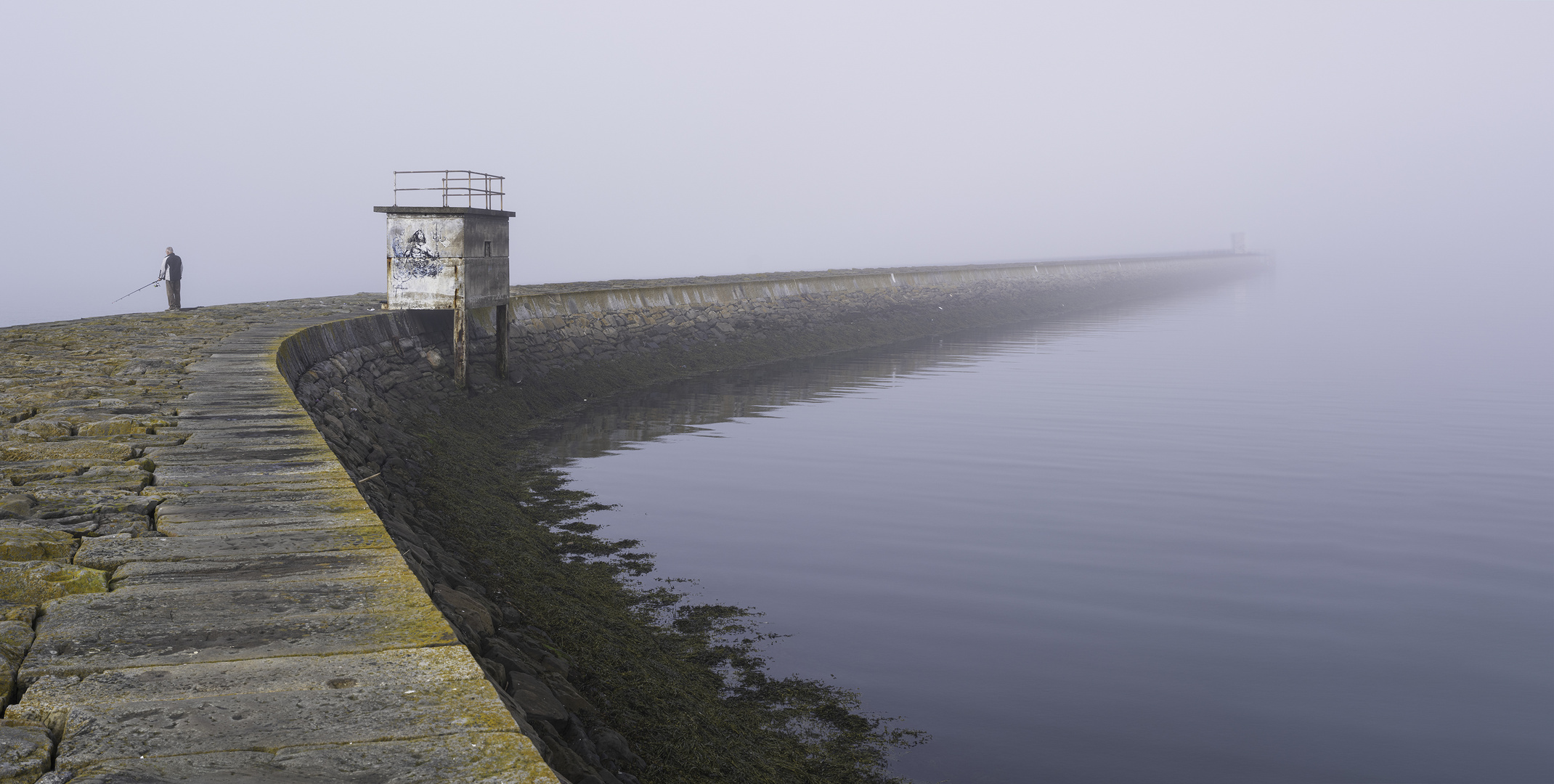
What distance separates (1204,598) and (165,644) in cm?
810

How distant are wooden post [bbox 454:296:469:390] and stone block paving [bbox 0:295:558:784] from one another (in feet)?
33.9

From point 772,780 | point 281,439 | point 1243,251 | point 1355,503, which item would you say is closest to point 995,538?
point 1355,503

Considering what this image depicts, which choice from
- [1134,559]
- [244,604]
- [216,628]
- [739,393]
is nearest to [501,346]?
[739,393]

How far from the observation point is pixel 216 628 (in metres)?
3.88

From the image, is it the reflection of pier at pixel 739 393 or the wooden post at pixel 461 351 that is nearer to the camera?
the reflection of pier at pixel 739 393

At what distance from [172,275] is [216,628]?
67.4 feet

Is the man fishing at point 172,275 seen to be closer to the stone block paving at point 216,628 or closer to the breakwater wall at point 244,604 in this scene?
the breakwater wall at point 244,604

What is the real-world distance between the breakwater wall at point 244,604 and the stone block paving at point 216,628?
0.04 feet

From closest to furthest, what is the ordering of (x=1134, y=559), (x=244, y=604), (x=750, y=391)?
(x=244, y=604)
(x=1134, y=559)
(x=750, y=391)

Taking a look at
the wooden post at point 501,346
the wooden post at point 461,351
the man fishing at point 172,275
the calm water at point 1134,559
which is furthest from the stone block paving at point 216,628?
the man fishing at point 172,275

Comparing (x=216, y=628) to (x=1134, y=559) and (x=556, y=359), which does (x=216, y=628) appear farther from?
(x=556, y=359)

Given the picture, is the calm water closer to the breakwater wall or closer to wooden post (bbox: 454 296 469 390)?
wooden post (bbox: 454 296 469 390)

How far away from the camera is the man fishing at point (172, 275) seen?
21.5 m

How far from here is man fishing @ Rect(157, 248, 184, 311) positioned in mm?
21484
